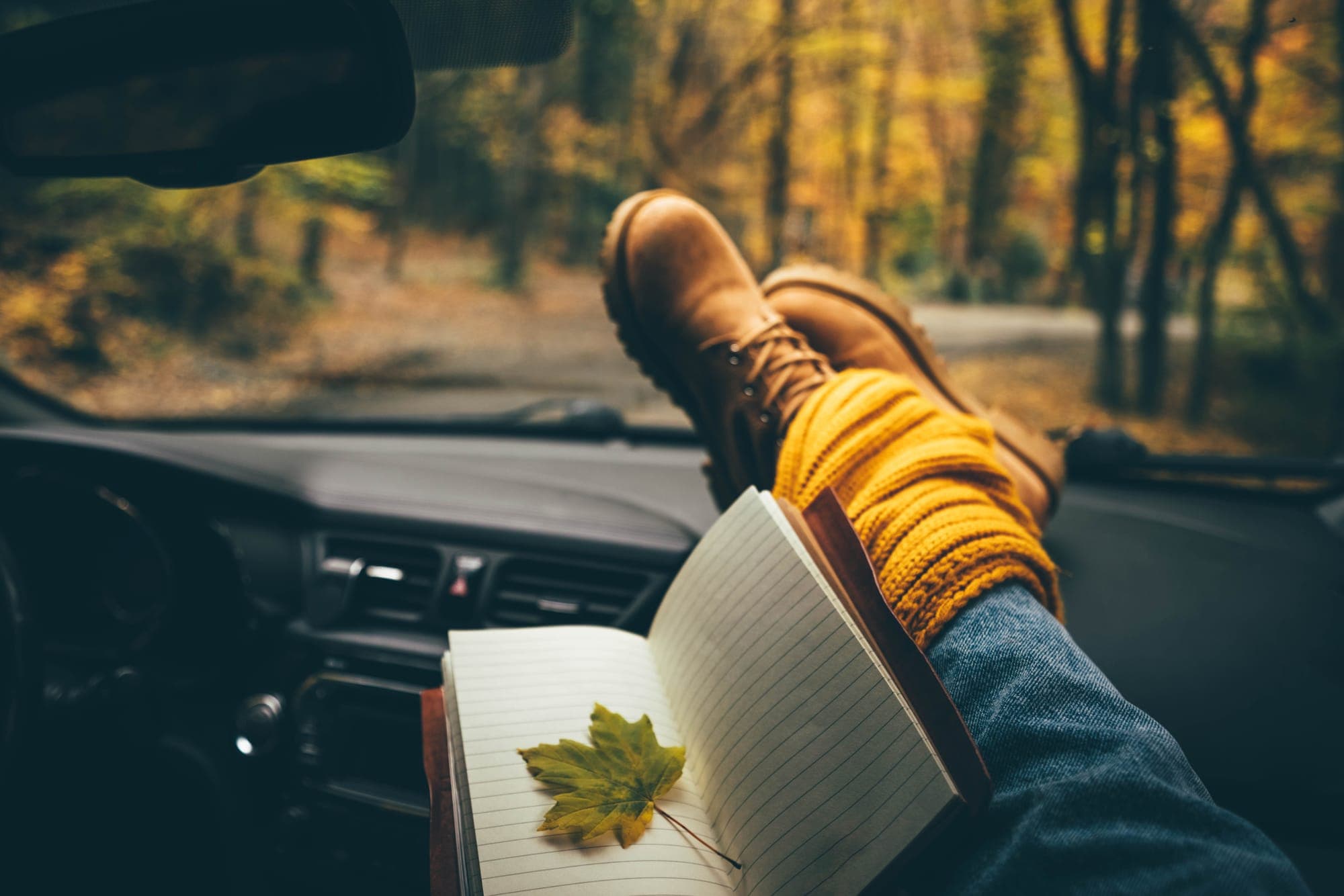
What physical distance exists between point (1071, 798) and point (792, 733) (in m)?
0.20

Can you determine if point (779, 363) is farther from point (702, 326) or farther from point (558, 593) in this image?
point (558, 593)

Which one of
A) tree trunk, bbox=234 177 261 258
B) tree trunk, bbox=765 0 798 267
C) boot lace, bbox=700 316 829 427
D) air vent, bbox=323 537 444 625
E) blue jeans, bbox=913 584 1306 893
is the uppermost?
tree trunk, bbox=765 0 798 267

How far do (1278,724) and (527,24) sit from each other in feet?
4.03

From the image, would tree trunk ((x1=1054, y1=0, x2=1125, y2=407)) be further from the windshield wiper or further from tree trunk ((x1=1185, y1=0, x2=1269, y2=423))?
the windshield wiper

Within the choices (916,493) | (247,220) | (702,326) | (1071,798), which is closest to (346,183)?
(247,220)

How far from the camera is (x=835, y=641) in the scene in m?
0.62

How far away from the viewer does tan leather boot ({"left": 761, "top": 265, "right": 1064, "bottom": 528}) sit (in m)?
1.31

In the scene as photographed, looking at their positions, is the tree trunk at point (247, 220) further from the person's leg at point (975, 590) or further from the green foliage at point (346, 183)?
the person's leg at point (975, 590)

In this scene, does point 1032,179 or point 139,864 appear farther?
point 1032,179

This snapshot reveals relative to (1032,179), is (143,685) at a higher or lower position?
lower

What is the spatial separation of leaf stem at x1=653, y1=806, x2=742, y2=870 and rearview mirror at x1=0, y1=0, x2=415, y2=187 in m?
0.65

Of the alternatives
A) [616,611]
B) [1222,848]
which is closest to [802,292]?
[616,611]

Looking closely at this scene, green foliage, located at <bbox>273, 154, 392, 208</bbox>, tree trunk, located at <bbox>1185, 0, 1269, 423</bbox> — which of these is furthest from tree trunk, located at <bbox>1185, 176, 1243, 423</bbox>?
green foliage, located at <bbox>273, 154, 392, 208</bbox>

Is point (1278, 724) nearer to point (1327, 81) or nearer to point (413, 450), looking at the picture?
point (1327, 81)
